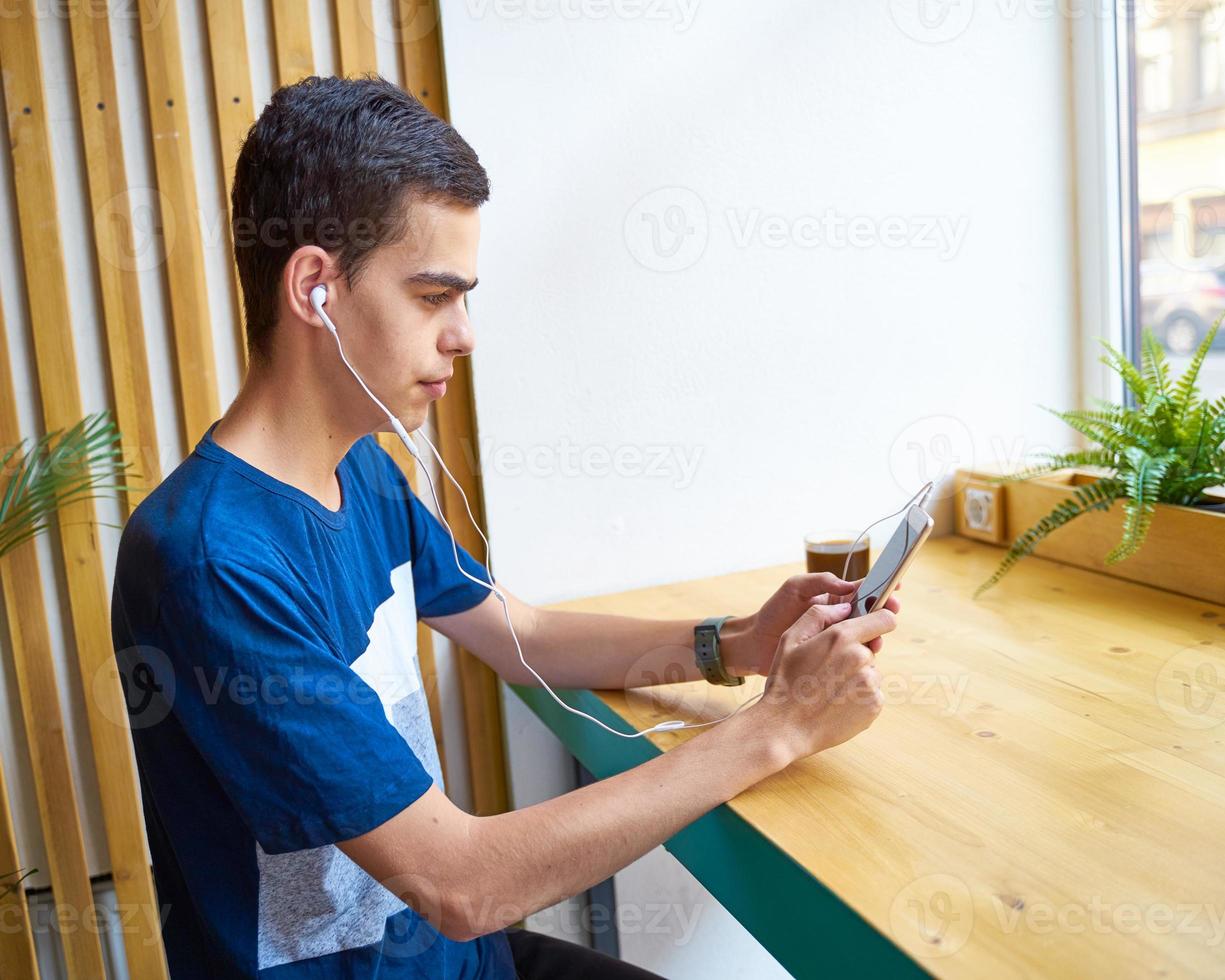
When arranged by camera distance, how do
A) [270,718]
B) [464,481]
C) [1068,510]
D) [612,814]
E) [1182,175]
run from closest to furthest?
1. [270,718]
2. [612,814]
3. [1068,510]
4. [464,481]
5. [1182,175]

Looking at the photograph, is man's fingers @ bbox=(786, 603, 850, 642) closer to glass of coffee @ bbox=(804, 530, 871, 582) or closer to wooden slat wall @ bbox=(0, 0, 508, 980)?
glass of coffee @ bbox=(804, 530, 871, 582)

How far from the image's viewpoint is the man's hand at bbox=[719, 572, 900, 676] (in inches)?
51.7

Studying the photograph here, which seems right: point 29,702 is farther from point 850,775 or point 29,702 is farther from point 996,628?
point 996,628

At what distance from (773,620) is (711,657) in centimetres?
10

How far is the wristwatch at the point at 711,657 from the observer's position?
1.38 metres

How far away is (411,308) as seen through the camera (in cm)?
112

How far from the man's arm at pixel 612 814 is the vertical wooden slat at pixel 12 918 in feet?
3.29

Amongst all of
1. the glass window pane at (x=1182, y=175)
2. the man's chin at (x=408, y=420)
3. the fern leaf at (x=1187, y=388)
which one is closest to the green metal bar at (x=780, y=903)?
the man's chin at (x=408, y=420)

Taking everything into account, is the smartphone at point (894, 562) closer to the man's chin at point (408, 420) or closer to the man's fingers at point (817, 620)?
the man's fingers at point (817, 620)

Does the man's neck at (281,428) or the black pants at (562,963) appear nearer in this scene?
the man's neck at (281,428)

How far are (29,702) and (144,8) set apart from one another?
1.03 meters

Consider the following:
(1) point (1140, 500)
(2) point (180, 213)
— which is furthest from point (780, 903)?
(2) point (180, 213)

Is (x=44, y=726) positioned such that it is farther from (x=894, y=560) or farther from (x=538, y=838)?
(x=894, y=560)

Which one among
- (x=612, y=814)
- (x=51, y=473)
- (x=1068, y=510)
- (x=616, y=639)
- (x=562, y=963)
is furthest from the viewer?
(x=1068, y=510)
